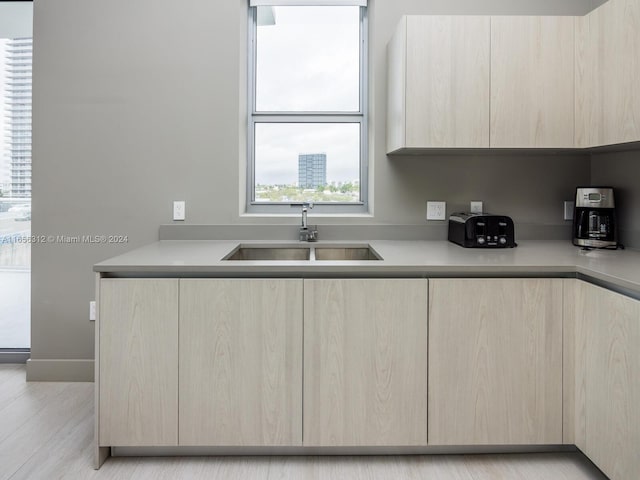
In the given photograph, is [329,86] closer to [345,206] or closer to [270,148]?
[270,148]

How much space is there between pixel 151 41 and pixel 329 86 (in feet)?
3.35

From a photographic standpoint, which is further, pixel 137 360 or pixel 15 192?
pixel 15 192

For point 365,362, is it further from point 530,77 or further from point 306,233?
point 530,77

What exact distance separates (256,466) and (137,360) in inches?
24.8

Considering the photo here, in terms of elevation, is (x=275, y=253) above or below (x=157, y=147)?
below

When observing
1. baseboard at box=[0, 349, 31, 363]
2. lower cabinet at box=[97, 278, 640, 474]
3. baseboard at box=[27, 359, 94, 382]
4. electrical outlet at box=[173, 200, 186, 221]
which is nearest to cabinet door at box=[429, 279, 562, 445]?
lower cabinet at box=[97, 278, 640, 474]

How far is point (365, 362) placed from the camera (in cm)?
189

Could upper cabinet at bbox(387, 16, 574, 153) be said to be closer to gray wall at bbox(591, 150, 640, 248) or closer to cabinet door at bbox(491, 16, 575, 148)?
cabinet door at bbox(491, 16, 575, 148)

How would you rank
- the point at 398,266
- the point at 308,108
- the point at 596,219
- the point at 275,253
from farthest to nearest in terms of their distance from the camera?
the point at 308,108, the point at 275,253, the point at 596,219, the point at 398,266

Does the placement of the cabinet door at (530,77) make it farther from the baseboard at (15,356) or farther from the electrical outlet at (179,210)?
the baseboard at (15,356)

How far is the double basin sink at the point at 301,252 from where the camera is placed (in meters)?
2.58

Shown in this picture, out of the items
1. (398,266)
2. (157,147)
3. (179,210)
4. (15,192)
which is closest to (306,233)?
(179,210)

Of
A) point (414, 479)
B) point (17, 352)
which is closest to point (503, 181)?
point (414, 479)

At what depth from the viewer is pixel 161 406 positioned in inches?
74.9
